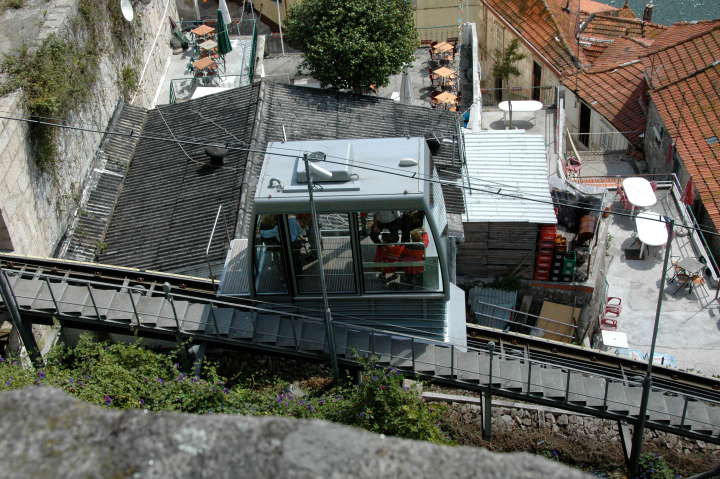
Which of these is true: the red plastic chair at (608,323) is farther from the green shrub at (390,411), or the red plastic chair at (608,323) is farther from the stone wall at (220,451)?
the stone wall at (220,451)

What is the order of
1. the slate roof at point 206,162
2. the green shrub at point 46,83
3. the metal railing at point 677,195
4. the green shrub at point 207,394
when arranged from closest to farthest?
the green shrub at point 207,394 → the green shrub at point 46,83 → the slate roof at point 206,162 → the metal railing at point 677,195

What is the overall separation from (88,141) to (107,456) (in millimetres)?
16521

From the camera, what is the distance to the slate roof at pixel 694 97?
82.1 feet

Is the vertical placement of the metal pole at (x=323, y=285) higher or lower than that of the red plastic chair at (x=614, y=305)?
higher

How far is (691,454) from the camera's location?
14.1 m

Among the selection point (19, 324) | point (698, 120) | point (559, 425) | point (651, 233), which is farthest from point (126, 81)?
point (698, 120)

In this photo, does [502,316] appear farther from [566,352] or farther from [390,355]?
[390,355]

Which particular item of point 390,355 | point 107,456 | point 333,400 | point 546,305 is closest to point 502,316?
point 546,305

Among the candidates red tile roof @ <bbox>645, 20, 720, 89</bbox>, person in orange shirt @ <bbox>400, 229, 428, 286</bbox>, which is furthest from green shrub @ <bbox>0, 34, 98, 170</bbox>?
red tile roof @ <bbox>645, 20, 720, 89</bbox>

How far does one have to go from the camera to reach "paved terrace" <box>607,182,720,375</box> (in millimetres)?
19984

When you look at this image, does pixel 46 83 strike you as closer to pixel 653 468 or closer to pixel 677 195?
pixel 653 468

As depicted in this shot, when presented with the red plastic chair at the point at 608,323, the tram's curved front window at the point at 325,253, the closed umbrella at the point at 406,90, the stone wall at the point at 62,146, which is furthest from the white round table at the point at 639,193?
the stone wall at the point at 62,146

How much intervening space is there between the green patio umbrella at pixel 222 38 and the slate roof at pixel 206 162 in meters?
5.63

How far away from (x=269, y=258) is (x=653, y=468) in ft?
24.9
